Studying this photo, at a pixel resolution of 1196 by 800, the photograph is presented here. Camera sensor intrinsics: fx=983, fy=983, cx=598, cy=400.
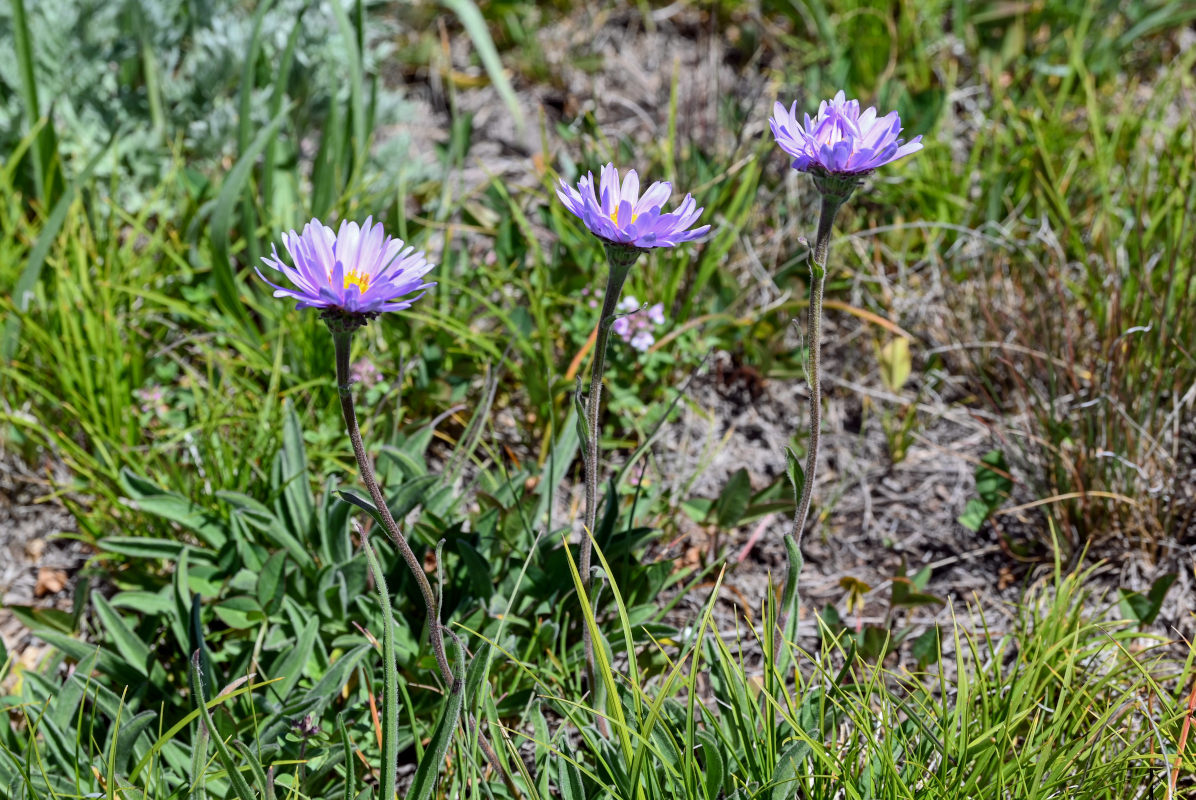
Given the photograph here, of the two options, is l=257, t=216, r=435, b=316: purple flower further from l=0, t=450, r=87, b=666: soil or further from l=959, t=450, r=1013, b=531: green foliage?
l=959, t=450, r=1013, b=531: green foliage

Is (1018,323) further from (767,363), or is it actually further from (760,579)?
(760,579)

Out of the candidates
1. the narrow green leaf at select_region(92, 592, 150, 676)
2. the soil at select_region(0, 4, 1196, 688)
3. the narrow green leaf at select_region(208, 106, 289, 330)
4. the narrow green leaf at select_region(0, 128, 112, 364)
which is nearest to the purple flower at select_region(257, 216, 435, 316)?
the narrow green leaf at select_region(92, 592, 150, 676)

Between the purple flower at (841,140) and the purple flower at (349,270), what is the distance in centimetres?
54

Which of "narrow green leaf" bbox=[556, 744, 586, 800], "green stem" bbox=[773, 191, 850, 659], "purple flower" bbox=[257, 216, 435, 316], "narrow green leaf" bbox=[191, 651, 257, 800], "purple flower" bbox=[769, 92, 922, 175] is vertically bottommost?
"narrow green leaf" bbox=[556, 744, 586, 800]

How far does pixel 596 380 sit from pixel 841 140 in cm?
49

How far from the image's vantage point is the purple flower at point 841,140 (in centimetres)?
131

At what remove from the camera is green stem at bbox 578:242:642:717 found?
132 cm

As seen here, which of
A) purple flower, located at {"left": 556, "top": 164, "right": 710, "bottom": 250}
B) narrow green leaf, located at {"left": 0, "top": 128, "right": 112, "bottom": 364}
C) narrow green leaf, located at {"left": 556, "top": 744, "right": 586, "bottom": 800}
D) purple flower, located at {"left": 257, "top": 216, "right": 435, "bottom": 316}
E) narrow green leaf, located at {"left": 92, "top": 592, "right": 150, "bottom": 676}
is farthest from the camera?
narrow green leaf, located at {"left": 0, "top": 128, "right": 112, "bottom": 364}

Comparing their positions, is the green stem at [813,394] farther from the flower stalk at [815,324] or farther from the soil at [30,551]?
the soil at [30,551]

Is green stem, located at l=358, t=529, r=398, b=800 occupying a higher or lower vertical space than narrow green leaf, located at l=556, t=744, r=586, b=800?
higher

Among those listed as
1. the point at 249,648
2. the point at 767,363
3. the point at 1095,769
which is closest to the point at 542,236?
the point at 767,363

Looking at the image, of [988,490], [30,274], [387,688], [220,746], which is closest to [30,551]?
[30,274]

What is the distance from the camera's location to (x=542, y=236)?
3.20 m

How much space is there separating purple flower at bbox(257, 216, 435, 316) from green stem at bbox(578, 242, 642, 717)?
247mm
